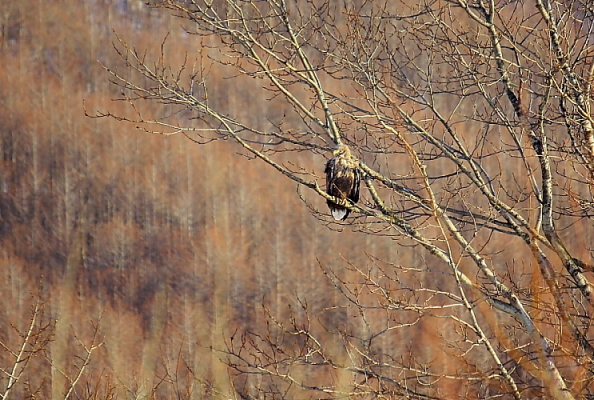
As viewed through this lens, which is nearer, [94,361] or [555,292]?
[555,292]

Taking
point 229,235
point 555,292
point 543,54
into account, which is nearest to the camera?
point 555,292

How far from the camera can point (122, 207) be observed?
76.2 ft

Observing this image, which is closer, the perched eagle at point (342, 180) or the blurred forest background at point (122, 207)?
the perched eagle at point (342, 180)

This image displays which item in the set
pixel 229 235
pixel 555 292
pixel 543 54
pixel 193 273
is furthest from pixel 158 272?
pixel 555 292

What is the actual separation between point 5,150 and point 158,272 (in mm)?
7274

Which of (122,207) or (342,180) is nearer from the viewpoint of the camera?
(342,180)

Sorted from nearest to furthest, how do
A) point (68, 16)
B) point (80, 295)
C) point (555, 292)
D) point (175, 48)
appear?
point (555, 292) < point (80, 295) < point (175, 48) < point (68, 16)

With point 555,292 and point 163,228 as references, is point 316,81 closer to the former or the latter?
point 555,292

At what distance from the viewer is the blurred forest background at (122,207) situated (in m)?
19.5

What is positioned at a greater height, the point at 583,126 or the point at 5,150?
the point at 5,150

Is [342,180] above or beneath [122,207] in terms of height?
beneath

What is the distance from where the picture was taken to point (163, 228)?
22.1m

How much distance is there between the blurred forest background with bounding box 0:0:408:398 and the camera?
19531 millimetres

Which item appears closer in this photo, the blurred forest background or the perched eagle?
the perched eagle
